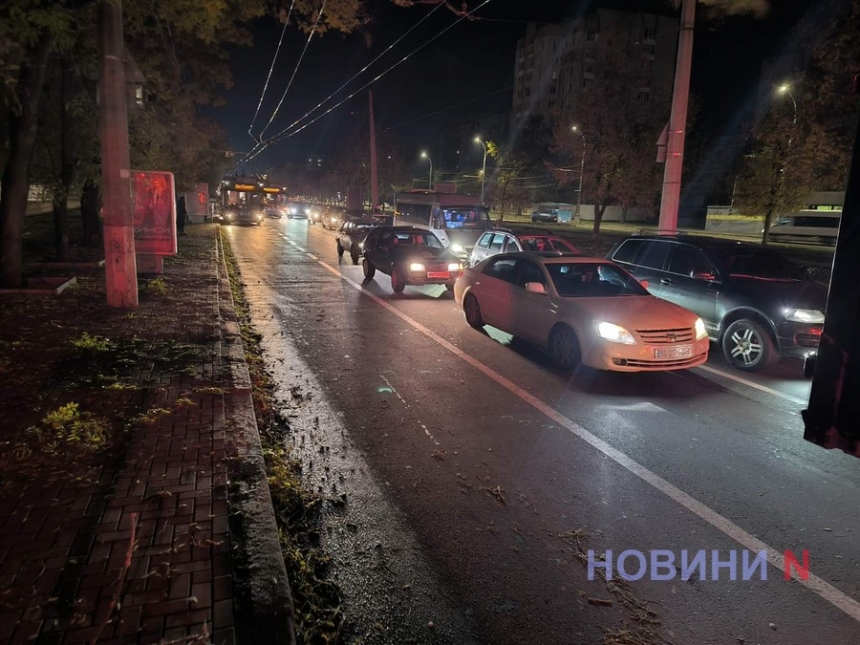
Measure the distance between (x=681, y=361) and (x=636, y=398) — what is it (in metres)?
0.93

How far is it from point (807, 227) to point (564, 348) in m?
45.9

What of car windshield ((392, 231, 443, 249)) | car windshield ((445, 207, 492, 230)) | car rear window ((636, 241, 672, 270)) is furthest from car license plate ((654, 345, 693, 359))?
car windshield ((445, 207, 492, 230))

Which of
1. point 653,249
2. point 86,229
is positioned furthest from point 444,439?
point 86,229

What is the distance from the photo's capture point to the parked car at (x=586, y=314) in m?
7.36

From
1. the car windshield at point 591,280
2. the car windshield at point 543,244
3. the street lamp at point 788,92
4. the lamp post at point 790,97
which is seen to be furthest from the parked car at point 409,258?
the lamp post at point 790,97

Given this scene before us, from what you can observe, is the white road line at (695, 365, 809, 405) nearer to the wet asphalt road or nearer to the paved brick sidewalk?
the wet asphalt road

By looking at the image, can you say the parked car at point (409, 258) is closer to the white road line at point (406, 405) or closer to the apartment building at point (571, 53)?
the white road line at point (406, 405)

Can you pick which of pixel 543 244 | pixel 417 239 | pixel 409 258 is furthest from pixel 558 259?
pixel 417 239

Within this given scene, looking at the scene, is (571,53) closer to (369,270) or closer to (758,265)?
(369,270)

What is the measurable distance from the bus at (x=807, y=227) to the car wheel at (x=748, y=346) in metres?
39.8

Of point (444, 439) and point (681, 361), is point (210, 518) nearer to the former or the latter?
point (444, 439)

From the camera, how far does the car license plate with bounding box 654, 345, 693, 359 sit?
7.35m

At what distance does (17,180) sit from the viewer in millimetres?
11648

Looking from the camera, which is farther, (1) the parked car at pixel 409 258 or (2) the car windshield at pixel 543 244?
(2) the car windshield at pixel 543 244
